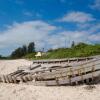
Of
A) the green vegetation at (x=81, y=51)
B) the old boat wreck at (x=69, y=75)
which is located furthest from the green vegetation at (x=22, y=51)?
the old boat wreck at (x=69, y=75)

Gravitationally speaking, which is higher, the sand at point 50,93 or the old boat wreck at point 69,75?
the old boat wreck at point 69,75

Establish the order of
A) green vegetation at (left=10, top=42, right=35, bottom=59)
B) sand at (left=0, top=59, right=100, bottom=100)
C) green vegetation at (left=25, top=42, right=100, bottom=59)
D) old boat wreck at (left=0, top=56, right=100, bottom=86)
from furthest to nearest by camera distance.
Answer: green vegetation at (left=10, top=42, right=35, bottom=59)
green vegetation at (left=25, top=42, right=100, bottom=59)
old boat wreck at (left=0, top=56, right=100, bottom=86)
sand at (left=0, top=59, right=100, bottom=100)

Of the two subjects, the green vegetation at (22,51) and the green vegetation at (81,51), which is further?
the green vegetation at (22,51)

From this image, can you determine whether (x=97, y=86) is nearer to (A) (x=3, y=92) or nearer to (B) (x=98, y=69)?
(B) (x=98, y=69)

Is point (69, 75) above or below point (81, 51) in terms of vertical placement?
below

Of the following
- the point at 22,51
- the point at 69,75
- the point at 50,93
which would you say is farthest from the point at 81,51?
the point at 22,51

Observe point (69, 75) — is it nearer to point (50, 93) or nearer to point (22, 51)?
point (50, 93)

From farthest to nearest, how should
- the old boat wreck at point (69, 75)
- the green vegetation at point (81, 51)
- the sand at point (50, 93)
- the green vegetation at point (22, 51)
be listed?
1. the green vegetation at point (22, 51)
2. the green vegetation at point (81, 51)
3. the old boat wreck at point (69, 75)
4. the sand at point (50, 93)

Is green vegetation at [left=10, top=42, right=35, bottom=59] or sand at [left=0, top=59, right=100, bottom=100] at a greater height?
green vegetation at [left=10, top=42, right=35, bottom=59]

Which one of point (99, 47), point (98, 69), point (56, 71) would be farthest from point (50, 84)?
point (99, 47)

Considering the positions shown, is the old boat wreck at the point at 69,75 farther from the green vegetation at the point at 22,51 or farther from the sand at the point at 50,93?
the green vegetation at the point at 22,51

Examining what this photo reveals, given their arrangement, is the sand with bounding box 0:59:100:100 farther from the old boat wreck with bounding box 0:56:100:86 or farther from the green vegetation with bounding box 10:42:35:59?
the green vegetation with bounding box 10:42:35:59

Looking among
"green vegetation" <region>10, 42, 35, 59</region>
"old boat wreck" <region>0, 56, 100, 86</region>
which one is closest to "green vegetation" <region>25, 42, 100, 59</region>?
"old boat wreck" <region>0, 56, 100, 86</region>

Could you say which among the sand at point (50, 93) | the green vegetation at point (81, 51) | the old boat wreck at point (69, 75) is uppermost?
the green vegetation at point (81, 51)
